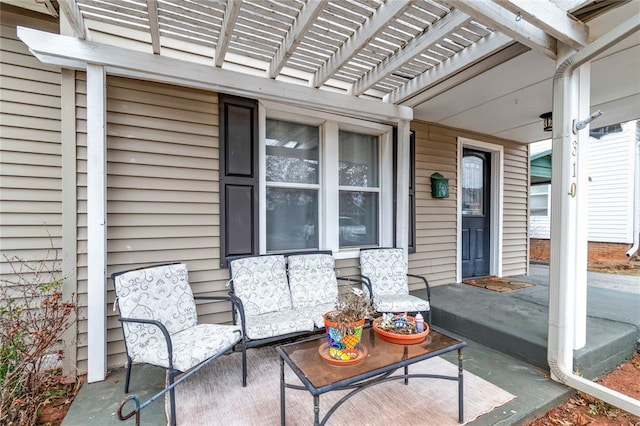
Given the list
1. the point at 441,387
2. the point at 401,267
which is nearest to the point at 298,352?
the point at 441,387

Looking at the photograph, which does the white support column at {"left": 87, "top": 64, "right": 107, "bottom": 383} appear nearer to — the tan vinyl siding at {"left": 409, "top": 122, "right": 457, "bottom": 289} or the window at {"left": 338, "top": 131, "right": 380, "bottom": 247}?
the window at {"left": 338, "top": 131, "right": 380, "bottom": 247}

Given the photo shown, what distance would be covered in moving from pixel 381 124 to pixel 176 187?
2535 millimetres

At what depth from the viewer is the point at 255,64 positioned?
2.90 m

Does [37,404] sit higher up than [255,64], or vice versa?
[255,64]

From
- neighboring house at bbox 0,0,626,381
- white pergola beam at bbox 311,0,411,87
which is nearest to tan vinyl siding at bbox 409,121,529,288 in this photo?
neighboring house at bbox 0,0,626,381

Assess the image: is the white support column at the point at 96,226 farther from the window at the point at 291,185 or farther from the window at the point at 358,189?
the window at the point at 358,189

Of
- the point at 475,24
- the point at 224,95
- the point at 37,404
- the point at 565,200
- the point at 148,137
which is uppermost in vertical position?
the point at 475,24

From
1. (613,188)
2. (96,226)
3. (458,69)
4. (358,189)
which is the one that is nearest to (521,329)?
(358,189)

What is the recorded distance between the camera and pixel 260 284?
2734mm

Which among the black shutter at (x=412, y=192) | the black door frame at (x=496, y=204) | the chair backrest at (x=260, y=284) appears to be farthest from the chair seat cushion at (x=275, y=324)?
the black door frame at (x=496, y=204)

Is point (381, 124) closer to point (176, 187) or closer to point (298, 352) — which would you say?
point (176, 187)

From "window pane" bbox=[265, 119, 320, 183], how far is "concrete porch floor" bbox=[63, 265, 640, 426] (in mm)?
2129

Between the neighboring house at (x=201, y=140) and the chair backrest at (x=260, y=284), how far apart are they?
0.75ft

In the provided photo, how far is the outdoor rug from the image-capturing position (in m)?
4.10
